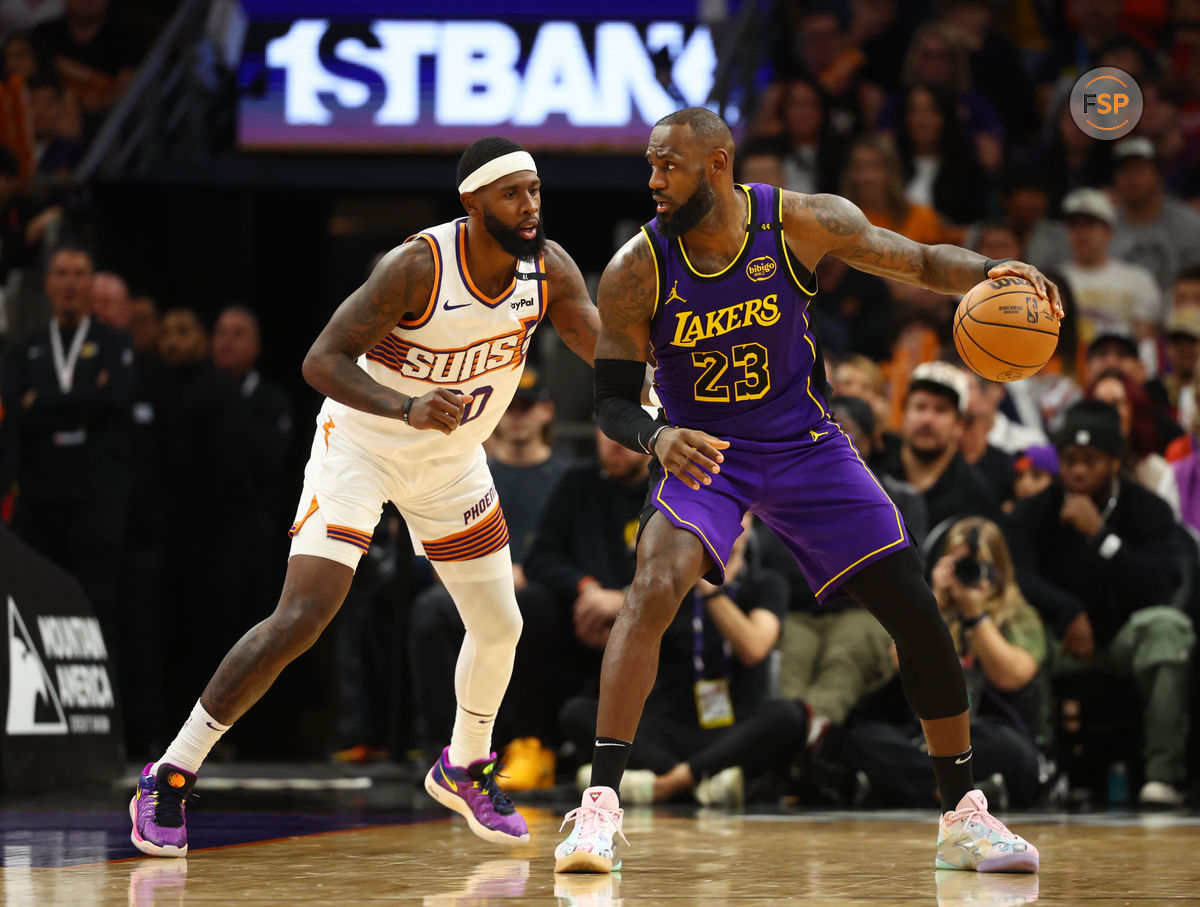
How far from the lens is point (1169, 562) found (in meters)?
8.05

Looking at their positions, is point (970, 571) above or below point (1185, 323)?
below

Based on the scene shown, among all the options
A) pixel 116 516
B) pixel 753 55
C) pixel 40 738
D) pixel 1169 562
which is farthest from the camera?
pixel 753 55

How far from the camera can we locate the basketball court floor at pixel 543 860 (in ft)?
13.4

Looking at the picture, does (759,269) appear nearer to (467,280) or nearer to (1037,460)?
(467,280)

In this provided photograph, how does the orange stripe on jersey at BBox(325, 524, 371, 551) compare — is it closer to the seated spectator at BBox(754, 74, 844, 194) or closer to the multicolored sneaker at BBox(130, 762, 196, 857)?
the multicolored sneaker at BBox(130, 762, 196, 857)

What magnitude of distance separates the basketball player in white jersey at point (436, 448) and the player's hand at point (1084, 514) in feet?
11.9

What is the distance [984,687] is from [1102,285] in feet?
12.8

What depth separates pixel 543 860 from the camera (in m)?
5.09

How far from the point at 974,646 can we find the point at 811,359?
2.91m

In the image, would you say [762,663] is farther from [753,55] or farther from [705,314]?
[753,55]

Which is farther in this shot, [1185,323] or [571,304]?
[1185,323]

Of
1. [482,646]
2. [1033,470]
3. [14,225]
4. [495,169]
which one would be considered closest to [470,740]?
[482,646]

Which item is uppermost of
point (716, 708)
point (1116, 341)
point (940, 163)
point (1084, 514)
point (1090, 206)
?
point (940, 163)

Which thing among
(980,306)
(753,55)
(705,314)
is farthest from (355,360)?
(753,55)
